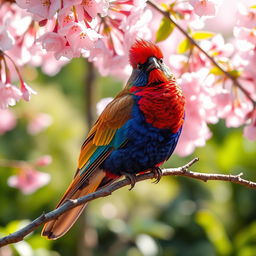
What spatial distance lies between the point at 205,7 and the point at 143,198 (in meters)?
2.66

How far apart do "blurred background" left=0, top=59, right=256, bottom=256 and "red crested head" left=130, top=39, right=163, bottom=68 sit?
5.16 feet

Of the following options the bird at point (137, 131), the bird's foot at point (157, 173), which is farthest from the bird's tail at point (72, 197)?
the bird's foot at point (157, 173)

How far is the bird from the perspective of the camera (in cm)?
202

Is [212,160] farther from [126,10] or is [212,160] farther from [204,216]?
[126,10]

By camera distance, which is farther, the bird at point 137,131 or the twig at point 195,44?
the bird at point 137,131

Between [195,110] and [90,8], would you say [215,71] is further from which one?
[90,8]

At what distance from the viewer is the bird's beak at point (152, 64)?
80.2 inches

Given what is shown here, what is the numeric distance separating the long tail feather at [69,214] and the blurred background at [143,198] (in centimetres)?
153

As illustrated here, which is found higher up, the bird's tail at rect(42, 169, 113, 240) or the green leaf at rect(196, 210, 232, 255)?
the bird's tail at rect(42, 169, 113, 240)

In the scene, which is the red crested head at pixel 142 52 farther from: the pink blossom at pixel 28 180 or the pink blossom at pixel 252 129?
the pink blossom at pixel 28 180

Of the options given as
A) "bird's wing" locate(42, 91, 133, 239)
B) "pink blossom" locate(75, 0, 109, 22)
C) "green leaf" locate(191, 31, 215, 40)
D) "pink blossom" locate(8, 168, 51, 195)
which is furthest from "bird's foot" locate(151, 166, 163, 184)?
"pink blossom" locate(8, 168, 51, 195)

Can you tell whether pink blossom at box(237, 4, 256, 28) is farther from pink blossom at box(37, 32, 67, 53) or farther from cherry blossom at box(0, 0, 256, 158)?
pink blossom at box(37, 32, 67, 53)

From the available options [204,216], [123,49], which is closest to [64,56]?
[123,49]

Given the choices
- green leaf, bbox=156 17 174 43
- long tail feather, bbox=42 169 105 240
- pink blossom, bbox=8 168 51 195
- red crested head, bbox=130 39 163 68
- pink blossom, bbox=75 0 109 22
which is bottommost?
pink blossom, bbox=8 168 51 195
